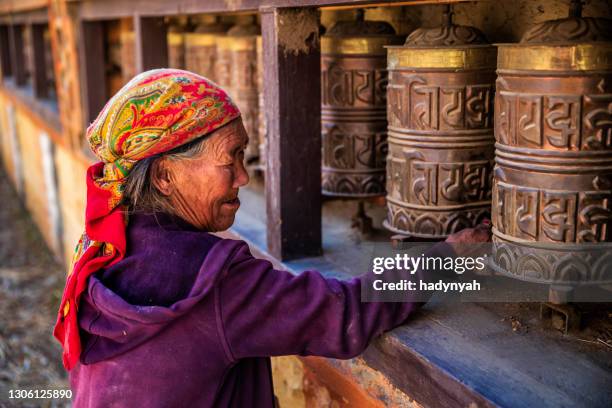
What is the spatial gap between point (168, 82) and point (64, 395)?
386 cm

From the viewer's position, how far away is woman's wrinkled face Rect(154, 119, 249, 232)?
68.6 inches

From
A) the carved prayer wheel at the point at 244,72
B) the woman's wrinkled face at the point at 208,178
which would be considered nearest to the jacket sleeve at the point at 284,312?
the woman's wrinkled face at the point at 208,178

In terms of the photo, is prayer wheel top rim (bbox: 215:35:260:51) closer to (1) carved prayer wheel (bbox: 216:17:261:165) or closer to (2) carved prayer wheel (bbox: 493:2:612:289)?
→ (1) carved prayer wheel (bbox: 216:17:261:165)

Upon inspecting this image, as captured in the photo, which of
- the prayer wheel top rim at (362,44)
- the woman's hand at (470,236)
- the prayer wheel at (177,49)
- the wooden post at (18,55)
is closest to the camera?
the woman's hand at (470,236)

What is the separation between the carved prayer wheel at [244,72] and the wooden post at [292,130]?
122 centimetres

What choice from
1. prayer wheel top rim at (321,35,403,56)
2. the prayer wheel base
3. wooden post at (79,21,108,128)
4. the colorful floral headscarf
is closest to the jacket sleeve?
the colorful floral headscarf

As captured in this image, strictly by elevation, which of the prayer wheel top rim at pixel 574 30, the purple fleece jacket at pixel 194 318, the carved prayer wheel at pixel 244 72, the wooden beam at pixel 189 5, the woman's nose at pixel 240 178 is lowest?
the purple fleece jacket at pixel 194 318

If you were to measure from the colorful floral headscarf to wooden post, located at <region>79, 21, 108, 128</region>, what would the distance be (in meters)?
3.90

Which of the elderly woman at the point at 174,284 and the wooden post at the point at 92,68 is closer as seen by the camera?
the elderly woman at the point at 174,284

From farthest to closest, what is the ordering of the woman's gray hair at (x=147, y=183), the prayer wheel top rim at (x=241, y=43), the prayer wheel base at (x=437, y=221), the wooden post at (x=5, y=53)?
the wooden post at (x=5, y=53) < the prayer wheel top rim at (x=241, y=43) < the prayer wheel base at (x=437, y=221) < the woman's gray hair at (x=147, y=183)

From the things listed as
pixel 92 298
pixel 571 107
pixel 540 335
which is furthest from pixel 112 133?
pixel 540 335

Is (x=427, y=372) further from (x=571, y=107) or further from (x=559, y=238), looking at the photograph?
(x=571, y=107)

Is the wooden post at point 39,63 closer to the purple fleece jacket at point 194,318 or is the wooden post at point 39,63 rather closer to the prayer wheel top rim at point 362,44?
the prayer wheel top rim at point 362,44

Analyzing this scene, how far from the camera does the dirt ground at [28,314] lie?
520 centimetres
